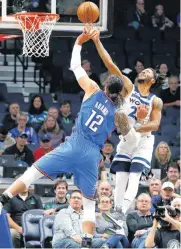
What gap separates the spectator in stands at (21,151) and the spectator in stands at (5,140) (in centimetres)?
49

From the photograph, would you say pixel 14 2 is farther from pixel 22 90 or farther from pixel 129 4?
pixel 129 4

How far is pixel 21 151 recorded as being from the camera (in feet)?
66.5

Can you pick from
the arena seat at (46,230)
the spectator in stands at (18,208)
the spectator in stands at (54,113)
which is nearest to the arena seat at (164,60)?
the spectator in stands at (54,113)

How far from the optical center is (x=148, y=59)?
26141mm

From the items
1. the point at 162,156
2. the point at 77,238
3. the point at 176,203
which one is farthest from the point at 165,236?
the point at 162,156

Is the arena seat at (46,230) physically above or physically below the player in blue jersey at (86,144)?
below

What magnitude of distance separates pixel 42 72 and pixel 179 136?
3.76 meters

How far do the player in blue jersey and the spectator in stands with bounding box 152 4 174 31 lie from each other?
12598mm

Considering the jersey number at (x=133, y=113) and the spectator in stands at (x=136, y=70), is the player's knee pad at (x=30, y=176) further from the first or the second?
the spectator in stands at (x=136, y=70)

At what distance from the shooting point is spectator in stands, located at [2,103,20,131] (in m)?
21.9

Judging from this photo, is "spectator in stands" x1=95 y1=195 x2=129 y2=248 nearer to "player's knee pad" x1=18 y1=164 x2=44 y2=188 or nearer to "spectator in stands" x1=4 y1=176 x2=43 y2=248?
"spectator in stands" x1=4 y1=176 x2=43 y2=248

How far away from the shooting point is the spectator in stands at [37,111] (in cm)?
2238

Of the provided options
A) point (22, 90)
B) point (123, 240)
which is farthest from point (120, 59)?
point (123, 240)

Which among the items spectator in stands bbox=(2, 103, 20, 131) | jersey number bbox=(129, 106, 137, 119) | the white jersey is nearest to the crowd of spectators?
spectator in stands bbox=(2, 103, 20, 131)
